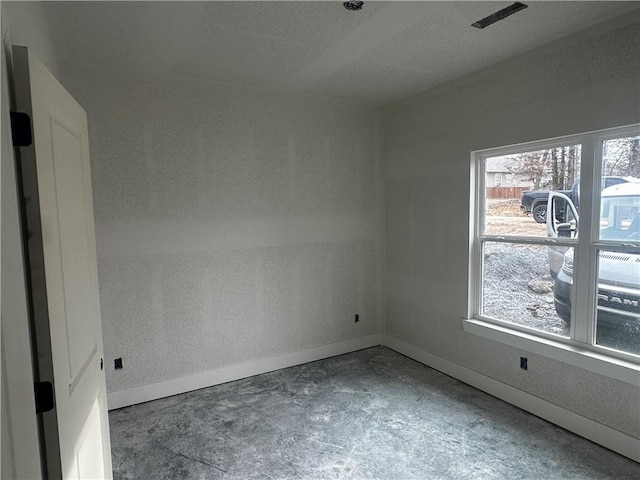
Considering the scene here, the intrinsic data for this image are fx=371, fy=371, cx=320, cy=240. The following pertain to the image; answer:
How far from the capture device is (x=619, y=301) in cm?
248

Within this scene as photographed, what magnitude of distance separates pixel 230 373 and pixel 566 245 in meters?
3.11

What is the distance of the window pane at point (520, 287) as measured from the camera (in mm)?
2904

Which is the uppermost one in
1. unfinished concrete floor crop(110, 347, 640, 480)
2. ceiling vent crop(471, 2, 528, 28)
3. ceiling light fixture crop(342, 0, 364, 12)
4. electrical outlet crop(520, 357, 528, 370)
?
ceiling vent crop(471, 2, 528, 28)

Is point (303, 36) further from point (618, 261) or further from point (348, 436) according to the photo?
point (348, 436)

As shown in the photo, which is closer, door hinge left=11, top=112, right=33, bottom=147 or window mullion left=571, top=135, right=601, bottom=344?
door hinge left=11, top=112, right=33, bottom=147

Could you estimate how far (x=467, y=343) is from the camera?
3.45 metres

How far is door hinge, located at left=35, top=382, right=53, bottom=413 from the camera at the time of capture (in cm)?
119

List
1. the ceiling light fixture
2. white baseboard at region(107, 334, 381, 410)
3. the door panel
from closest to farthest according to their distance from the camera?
the door panel, the ceiling light fixture, white baseboard at region(107, 334, 381, 410)

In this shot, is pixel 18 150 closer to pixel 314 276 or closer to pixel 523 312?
pixel 314 276

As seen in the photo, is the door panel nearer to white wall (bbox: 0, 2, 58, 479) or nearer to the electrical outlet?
white wall (bbox: 0, 2, 58, 479)

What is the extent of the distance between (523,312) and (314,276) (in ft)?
6.60

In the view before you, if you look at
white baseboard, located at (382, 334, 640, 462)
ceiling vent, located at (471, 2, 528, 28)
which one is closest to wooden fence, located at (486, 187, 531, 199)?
ceiling vent, located at (471, 2, 528, 28)

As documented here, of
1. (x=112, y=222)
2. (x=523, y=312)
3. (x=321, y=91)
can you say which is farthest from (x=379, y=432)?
(x=321, y=91)

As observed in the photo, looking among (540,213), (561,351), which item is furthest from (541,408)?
(540,213)
